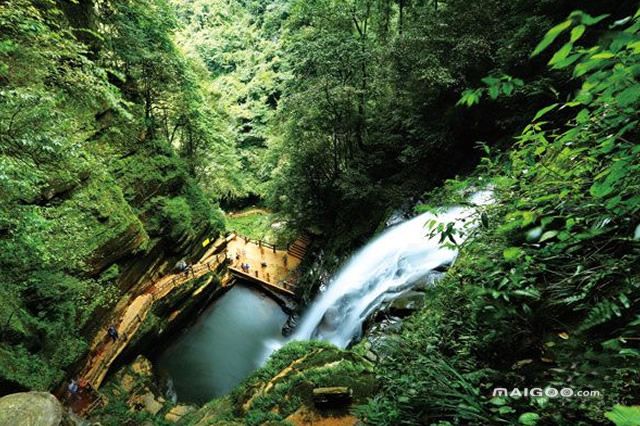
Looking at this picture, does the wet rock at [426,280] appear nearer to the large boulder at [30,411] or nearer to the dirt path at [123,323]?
the large boulder at [30,411]

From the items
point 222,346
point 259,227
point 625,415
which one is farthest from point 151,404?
point 259,227

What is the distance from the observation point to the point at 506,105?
9344mm

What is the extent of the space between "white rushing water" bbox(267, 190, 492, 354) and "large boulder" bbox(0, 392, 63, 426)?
19.1 feet

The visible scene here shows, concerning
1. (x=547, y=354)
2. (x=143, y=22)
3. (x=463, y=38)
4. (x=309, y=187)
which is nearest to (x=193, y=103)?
(x=143, y=22)

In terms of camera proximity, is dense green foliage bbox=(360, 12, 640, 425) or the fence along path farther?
the fence along path

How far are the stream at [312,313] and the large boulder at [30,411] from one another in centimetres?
575

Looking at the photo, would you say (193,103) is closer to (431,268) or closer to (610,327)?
(431,268)

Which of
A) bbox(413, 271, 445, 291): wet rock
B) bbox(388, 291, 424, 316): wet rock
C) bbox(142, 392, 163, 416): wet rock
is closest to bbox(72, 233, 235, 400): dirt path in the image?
bbox(142, 392, 163, 416): wet rock

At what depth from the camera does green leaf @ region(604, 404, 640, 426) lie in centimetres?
73

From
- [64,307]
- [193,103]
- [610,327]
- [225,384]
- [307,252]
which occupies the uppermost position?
[193,103]

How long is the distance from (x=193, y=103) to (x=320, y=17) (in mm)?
6298

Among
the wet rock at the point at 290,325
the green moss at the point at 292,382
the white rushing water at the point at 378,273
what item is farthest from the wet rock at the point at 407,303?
the wet rock at the point at 290,325
